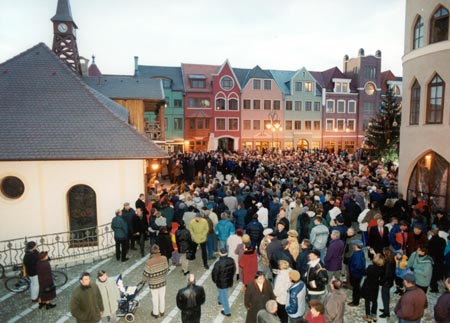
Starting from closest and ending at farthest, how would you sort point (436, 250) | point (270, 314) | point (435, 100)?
point (270, 314), point (436, 250), point (435, 100)

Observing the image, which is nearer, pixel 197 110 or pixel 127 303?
pixel 127 303

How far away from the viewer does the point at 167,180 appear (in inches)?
1041

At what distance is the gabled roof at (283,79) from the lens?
4609 cm

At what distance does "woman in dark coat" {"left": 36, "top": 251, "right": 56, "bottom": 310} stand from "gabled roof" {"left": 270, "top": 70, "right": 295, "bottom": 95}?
4173 centimetres

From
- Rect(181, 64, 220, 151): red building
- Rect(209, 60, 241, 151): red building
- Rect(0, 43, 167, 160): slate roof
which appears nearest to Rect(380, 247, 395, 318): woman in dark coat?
Rect(0, 43, 167, 160): slate roof

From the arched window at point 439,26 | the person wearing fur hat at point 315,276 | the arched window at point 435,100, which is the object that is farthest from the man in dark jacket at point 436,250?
the arched window at point 439,26

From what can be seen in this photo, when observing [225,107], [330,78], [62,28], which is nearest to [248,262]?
[62,28]

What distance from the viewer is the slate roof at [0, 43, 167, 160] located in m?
12.8

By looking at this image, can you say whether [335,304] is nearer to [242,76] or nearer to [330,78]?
[242,76]

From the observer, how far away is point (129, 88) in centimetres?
2394

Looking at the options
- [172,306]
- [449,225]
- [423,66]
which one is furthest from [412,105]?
[172,306]

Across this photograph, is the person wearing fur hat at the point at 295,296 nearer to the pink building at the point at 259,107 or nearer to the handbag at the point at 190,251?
the handbag at the point at 190,251

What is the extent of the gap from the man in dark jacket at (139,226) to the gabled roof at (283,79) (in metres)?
37.9

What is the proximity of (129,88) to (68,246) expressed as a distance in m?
14.6
